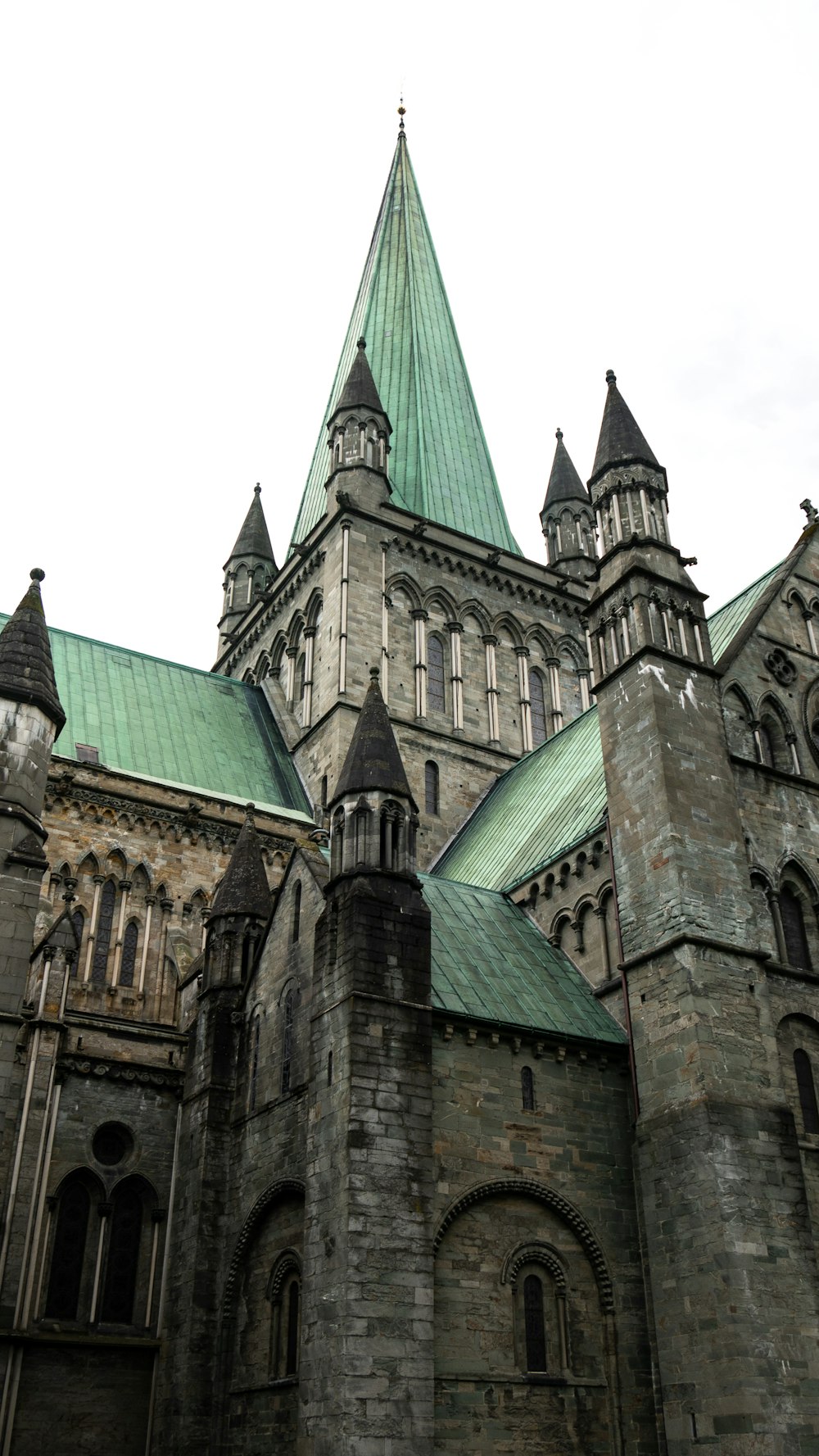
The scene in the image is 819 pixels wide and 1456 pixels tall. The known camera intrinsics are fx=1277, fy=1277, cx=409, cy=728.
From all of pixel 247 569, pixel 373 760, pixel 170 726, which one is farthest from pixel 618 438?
pixel 247 569

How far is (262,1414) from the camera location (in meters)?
21.7

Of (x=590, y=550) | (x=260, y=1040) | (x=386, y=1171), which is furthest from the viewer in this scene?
(x=590, y=550)

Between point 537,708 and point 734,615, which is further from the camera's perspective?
point 537,708

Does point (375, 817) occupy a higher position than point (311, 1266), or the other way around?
point (375, 817)

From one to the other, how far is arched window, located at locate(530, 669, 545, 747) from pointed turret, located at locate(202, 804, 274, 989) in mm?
16566

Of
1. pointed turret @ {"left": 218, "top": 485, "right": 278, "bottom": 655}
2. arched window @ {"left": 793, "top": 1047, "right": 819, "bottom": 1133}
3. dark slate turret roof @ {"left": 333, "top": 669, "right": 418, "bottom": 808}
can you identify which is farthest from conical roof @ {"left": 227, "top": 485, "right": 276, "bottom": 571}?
arched window @ {"left": 793, "top": 1047, "right": 819, "bottom": 1133}

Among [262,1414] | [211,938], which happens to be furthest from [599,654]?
[262,1414]

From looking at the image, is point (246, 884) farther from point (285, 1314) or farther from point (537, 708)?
point (537, 708)

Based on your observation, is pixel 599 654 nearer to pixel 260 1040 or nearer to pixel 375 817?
pixel 375 817

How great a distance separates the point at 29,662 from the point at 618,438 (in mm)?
16590

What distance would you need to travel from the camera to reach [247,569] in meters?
52.2

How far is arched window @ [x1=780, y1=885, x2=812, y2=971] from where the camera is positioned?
25.6 metres

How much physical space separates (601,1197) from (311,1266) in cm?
576

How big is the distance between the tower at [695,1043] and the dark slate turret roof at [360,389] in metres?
18.2
